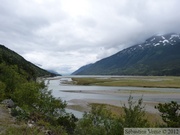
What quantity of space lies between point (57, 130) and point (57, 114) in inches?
297

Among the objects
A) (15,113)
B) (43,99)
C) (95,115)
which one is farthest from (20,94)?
(95,115)

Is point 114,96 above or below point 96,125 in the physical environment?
below

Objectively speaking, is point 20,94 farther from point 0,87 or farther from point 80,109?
point 80,109

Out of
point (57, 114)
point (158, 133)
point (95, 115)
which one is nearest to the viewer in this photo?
point (158, 133)

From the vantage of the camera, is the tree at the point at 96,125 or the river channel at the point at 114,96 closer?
the tree at the point at 96,125

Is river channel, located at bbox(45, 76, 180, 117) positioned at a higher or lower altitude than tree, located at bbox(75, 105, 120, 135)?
lower

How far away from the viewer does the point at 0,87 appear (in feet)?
122

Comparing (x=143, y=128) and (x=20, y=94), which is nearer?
(x=143, y=128)

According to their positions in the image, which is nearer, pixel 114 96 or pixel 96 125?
pixel 96 125

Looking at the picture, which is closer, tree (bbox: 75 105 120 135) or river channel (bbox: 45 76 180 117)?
tree (bbox: 75 105 120 135)

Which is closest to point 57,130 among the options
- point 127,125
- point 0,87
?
point 127,125

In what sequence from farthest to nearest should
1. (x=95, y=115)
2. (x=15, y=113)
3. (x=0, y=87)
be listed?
(x=0, y=87)
(x=15, y=113)
(x=95, y=115)

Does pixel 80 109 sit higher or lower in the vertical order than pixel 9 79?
lower

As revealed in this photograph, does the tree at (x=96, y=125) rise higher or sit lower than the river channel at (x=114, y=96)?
higher
